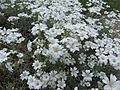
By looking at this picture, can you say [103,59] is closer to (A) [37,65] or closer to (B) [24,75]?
(A) [37,65]

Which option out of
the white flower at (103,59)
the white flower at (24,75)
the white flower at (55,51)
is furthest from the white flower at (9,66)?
the white flower at (103,59)

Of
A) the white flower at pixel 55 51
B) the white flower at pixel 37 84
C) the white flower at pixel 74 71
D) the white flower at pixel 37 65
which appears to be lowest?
the white flower at pixel 74 71

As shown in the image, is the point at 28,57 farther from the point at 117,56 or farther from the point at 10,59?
the point at 117,56

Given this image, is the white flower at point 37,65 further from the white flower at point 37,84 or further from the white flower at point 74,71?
the white flower at point 74,71

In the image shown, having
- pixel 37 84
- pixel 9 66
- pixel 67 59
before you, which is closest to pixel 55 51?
pixel 67 59

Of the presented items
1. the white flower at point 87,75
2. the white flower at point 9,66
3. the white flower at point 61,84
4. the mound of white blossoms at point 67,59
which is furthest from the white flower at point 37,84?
the white flower at point 87,75

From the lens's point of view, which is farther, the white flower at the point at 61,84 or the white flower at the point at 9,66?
the white flower at the point at 9,66

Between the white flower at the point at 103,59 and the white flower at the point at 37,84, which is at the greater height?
the white flower at the point at 103,59

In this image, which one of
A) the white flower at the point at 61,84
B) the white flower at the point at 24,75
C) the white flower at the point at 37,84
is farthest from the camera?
the white flower at the point at 24,75

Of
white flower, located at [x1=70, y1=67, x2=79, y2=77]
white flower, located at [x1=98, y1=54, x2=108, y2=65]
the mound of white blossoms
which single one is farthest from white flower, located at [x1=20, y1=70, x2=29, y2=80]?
white flower, located at [x1=98, y1=54, x2=108, y2=65]

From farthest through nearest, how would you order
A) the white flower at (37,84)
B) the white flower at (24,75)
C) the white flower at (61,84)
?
1. the white flower at (24,75)
2. the white flower at (61,84)
3. the white flower at (37,84)

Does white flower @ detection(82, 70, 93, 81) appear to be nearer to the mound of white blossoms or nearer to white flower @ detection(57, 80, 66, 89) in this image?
Answer: the mound of white blossoms

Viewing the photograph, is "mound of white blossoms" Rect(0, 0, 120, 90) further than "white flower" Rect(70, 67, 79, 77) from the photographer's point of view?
No

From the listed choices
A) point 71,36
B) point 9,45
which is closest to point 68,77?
point 71,36
